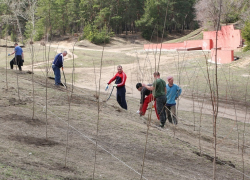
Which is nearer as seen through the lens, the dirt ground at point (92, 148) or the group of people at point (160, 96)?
the dirt ground at point (92, 148)

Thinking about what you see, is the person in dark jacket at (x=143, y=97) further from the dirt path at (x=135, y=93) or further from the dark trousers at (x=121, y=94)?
the dark trousers at (x=121, y=94)

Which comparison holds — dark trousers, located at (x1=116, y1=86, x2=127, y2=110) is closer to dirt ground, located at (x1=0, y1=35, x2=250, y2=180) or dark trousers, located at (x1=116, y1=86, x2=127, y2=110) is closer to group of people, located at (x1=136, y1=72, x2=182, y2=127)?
dirt ground, located at (x1=0, y1=35, x2=250, y2=180)

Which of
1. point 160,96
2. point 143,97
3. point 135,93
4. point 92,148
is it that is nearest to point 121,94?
point 143,97

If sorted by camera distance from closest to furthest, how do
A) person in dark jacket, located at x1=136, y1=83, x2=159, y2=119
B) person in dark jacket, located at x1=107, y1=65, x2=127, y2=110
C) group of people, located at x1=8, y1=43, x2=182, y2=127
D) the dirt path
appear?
group of people, located at x1=8, y1=43, x2=182, y2=127 → person in dark jacket, located at x1=136, y1=83, x2=159, y2=119 → person in dark jacket, located at x1=107, y1=65, x2=127, y2=110 → the dirt path

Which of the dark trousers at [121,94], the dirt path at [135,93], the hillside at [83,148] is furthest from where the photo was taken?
the dirt path at [135,93]

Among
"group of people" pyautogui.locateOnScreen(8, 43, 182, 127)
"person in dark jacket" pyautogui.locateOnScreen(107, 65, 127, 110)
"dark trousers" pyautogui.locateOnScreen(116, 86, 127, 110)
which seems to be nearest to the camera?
"group of people" pyautogui.locateOnScreen(8, 43, 182, 127)

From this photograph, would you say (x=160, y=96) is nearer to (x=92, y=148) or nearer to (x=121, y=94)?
(x=121, y=94)

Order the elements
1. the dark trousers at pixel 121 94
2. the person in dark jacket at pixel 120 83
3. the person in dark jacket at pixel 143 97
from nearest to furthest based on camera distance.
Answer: the person in dark jacket at pixel 143 97, the person in dark jacket at pixel 120 83, the dark trousers at pixel 121 94

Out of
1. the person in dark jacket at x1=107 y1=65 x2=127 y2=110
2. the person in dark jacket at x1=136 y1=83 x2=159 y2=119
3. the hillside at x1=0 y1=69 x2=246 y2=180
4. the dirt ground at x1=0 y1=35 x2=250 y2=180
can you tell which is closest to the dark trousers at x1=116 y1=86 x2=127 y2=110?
the person in dark jacket at x1=107 y1=65 x2=127 y2=110

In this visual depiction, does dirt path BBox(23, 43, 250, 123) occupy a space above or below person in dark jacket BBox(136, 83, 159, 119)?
below

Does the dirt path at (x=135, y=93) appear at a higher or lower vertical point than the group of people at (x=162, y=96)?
lower

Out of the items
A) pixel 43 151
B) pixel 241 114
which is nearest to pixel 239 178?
pixel 43 151

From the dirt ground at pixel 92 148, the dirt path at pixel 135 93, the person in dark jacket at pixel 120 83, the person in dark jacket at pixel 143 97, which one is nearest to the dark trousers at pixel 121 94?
the person in dark jacket at pixel 120 83

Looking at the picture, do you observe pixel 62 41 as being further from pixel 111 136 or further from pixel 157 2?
pixel 111 136
